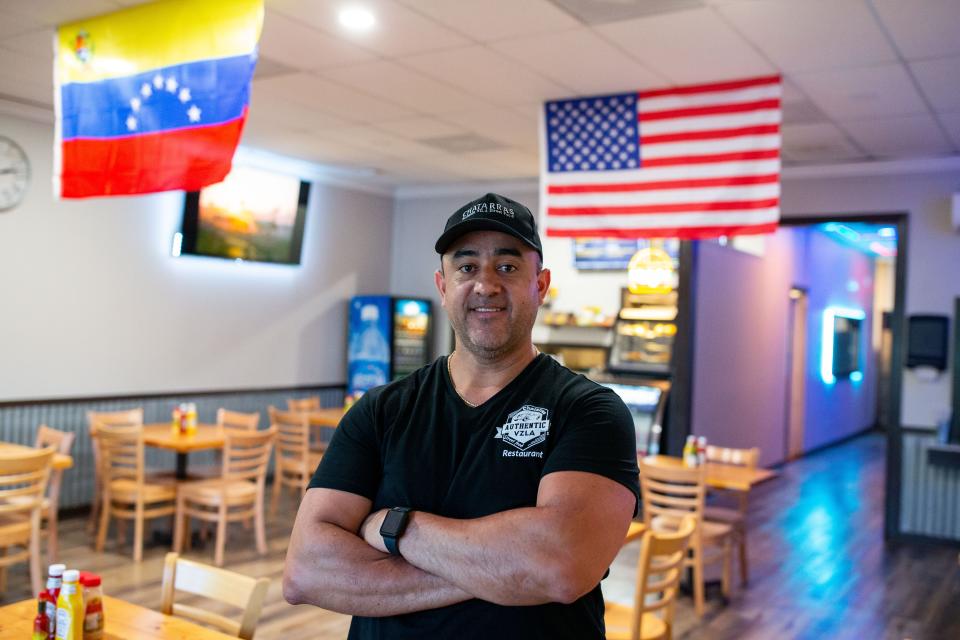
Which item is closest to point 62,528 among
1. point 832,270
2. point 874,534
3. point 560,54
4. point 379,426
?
point 560,54

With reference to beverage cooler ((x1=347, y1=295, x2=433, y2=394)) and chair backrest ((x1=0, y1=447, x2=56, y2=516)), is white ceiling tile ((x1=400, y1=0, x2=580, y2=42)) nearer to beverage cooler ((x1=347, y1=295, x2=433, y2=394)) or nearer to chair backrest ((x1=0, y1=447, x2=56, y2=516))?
chair backrest ((x1=0, y1=447, x2=56, y2=516))

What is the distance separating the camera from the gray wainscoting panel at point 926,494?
24.6 feet

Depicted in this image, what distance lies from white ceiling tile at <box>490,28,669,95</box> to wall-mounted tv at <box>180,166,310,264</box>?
4.27 metres

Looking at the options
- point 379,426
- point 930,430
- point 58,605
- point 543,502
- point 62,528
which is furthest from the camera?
point 930,430

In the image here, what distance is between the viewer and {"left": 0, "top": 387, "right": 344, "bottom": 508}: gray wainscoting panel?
7028mm

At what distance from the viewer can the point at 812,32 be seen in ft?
14.7

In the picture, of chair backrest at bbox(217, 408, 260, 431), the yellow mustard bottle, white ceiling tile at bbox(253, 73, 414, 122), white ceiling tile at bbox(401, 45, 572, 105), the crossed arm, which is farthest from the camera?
chair backrest at bbox(217, 408, 260, 431)

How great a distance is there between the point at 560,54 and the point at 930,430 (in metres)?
5.10

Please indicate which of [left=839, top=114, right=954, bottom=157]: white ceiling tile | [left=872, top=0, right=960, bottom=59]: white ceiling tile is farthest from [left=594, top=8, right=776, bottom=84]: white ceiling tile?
[left=839, top=114, right=954, bottom=157]: white ceiling tile

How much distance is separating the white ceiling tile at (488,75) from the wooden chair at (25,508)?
324 cm

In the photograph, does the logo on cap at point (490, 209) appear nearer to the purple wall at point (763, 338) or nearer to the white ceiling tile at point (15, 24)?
the white ceiling tile at point (15, 24)

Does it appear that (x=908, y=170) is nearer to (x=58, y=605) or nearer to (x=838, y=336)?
(x=838, y=336)

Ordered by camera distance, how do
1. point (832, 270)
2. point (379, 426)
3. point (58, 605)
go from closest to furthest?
point (379, 426)
point (58, 605)
point (832, 270)

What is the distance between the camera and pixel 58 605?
88.2 inches
